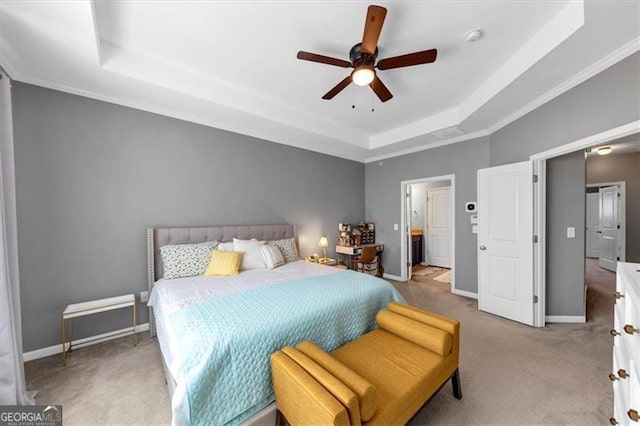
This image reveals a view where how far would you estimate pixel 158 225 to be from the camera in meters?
3.07

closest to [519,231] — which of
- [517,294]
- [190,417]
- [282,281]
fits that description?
[517,294]

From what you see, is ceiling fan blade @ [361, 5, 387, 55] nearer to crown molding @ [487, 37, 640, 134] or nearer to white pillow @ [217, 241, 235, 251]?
crown molding @ [487, 37, 640, 134]

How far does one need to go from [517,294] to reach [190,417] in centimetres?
377

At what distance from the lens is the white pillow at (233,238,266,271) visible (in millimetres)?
3191

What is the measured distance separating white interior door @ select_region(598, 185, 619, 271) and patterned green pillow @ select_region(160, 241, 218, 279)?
27.4 feet

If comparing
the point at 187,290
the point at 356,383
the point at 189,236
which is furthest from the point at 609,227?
the point at 189,236

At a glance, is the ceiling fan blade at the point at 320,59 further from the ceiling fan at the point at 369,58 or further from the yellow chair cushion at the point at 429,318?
the yellow chair cushion at the point at 429,318

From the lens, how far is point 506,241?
3340 mm

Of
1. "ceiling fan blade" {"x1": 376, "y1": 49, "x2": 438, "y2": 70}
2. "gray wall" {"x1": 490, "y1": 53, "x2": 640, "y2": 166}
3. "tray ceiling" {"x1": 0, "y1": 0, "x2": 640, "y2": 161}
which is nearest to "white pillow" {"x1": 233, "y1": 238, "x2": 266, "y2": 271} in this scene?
"tray ceiling" {"x1": 0, "y1": 0, "x2": 640, "y2": 161}

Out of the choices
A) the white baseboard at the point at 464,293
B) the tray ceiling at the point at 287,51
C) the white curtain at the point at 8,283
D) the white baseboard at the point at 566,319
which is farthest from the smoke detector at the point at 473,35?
the white baseboard at the point at 464,293

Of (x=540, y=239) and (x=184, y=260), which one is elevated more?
(x=540, y=239)

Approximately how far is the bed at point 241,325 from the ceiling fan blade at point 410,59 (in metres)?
1.98

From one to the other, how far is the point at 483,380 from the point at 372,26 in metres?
2.92

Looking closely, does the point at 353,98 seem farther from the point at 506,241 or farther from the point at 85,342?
the point at 85,342
